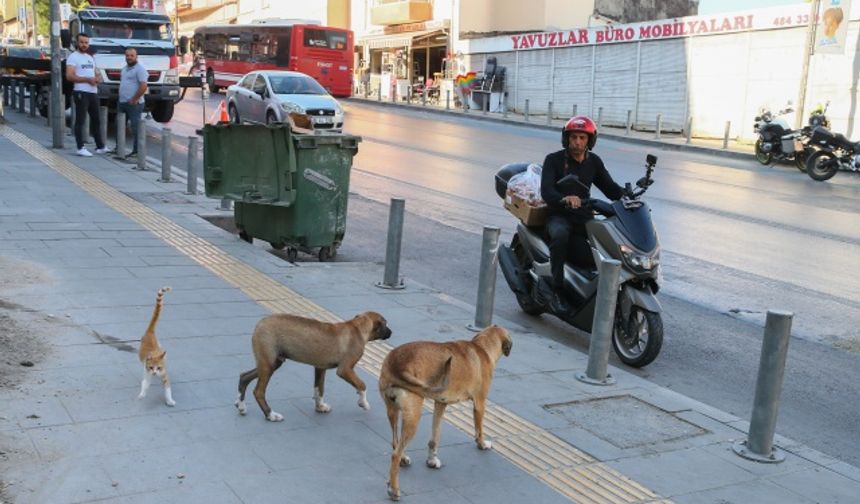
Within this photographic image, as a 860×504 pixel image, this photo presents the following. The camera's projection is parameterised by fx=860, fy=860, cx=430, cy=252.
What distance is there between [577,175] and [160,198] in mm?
6959

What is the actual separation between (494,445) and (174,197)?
8.63 m

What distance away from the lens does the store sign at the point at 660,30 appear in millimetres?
25891

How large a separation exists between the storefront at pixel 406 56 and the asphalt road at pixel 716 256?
22.5 meters

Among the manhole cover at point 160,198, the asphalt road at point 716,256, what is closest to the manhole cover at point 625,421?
the asphalt road at point 716,256

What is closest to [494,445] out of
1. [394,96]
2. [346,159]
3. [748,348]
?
[748,348]

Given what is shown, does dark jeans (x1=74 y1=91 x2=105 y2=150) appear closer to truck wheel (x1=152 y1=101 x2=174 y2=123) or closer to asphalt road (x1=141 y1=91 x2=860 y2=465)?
asphalt road (x1=141 y1=91 x2=860 y2=465)

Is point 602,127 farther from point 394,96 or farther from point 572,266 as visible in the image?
point 572,266

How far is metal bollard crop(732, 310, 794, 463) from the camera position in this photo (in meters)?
4.55

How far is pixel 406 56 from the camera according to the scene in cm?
4578


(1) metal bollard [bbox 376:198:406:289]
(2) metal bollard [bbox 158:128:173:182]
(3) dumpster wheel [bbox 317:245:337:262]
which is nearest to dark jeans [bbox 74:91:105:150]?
(2) metal bollard [bbox 158:128:173:182]

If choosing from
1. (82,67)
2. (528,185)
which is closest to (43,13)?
(82,67)

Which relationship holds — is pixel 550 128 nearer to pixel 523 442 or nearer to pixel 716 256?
pixel 716 256

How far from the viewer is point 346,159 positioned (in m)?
8.88

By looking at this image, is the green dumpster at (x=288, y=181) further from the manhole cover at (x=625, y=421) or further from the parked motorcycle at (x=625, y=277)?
the manhole cover at (x=625, y=421)
